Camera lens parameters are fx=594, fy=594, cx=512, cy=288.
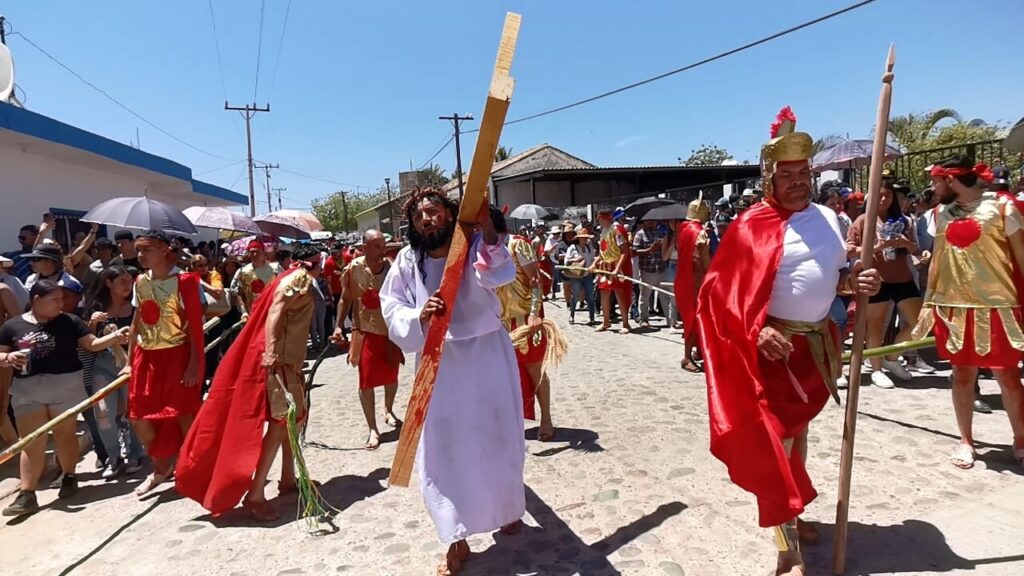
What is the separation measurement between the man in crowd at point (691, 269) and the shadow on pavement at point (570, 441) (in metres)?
2.40

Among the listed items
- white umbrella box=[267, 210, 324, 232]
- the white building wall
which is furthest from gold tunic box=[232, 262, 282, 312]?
the white building wall

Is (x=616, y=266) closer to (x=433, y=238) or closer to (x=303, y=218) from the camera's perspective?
(x=303, y=218)

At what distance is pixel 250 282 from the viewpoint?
7840 mm

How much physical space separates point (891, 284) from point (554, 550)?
4542 mm

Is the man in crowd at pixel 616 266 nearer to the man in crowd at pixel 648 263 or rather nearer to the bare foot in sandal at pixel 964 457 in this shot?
the man in crowd at pixel 648 263

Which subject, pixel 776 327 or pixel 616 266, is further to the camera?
pixel 616 266

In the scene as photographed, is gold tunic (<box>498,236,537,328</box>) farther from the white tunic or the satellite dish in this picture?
the satellite dish

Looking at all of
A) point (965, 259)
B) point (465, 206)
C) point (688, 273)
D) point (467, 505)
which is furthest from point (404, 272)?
point (688, 273)

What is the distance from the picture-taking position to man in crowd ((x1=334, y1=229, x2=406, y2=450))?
5.33 meters

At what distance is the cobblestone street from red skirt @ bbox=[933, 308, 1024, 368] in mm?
643

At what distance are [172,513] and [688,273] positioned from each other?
18.2ft

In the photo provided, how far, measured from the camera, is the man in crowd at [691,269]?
679 cm

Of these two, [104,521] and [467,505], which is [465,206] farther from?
[104,521]

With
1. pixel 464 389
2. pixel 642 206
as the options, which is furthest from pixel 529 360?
pixel 642 206
